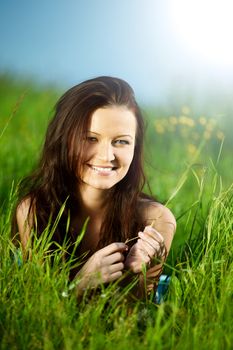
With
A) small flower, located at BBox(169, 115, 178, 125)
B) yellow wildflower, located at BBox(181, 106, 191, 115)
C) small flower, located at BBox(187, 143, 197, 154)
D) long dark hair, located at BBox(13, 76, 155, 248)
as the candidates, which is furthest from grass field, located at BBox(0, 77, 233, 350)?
yellow wildflower, located at BBox(181, 106, 191, 115)

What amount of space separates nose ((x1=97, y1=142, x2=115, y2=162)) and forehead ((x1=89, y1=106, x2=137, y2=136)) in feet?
0.14

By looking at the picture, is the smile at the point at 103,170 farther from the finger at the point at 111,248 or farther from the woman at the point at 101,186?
the finger at the point at 111,248

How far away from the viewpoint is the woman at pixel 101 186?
2184mm

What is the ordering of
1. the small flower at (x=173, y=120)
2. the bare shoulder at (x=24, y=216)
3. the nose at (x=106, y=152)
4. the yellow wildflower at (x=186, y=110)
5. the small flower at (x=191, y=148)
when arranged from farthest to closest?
the yellow wildflower at (x=186, y=110), the small flower at (x=173, y=120), the small flower at (x=191, y=148), the bare shoulder at (x=24, y=216), the nose at (x=106, y=152)

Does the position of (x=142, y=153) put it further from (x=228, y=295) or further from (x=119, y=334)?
(x=119, y=334)

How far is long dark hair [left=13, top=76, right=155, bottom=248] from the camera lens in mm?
2305

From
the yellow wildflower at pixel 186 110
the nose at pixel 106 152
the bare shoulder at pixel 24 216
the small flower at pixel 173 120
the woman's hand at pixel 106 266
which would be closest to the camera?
the woman's hand at pixel 106 266

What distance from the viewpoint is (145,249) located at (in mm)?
2166

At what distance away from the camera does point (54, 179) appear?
2.43 meters

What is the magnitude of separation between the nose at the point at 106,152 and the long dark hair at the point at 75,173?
0.08m

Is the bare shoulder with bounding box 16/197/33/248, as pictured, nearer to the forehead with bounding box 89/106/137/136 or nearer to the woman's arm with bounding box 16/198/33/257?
the woman's arm with bounding box 16/198/33/257

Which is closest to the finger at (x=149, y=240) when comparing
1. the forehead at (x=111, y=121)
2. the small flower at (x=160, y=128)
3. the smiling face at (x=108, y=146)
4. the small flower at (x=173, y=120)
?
the smiling face at (x=108, y=146)

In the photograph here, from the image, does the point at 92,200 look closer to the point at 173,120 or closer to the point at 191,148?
the point at 191,148

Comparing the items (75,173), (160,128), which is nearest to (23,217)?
(75,173)
